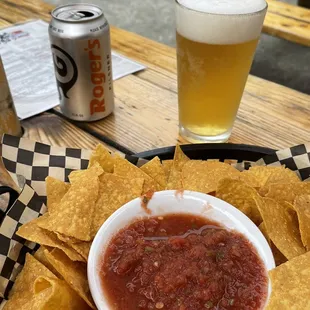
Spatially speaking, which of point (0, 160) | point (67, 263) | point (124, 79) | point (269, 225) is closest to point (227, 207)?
point (269, 225)

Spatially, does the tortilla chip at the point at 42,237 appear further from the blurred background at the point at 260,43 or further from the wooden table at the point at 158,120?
the blurred background at the point at 260,43

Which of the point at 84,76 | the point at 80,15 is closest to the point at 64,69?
the point at 84,76

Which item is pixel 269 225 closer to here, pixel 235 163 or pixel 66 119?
pixel 235 163

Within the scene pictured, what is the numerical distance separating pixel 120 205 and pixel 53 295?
310 mm

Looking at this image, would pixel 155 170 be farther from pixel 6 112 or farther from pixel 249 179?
pixel 6 112

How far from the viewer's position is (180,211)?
1018mm

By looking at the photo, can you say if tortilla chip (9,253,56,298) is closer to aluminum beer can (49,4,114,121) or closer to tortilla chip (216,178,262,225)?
tortilla chip (216,178,262,225)

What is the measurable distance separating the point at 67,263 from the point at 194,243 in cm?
28

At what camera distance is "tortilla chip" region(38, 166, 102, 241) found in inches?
36.1

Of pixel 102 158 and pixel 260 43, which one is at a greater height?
pixel 102 158

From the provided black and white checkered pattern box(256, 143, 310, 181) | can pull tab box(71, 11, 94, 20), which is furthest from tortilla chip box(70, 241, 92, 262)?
can pull tab box(71, 11, 94, 20)

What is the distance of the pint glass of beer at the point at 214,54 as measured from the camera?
1140 mm

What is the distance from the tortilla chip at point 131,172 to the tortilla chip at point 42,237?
239 millimetres

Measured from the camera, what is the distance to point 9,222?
94 cm
